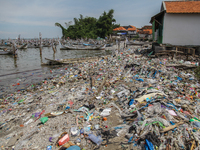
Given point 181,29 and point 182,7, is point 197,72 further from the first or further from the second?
point 182,7

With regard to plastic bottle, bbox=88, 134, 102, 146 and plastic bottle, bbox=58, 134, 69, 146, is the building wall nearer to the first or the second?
plastic bottle, bbox=88, 134, 102, 146

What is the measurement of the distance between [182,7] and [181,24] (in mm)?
1517

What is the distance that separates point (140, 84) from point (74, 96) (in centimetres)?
310

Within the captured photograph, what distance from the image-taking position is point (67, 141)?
10.1 ft

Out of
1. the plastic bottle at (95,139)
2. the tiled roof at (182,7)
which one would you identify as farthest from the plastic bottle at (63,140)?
the tiled roof at (182,7)

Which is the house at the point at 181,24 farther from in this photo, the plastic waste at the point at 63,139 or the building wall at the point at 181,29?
the plastic waste at the point at 63,139

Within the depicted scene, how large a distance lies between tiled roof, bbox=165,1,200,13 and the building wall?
386 millimetres

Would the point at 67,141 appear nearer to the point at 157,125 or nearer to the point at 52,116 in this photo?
the point at 52,116

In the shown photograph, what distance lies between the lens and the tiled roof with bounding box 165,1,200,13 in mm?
11070

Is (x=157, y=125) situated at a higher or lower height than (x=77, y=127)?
higher

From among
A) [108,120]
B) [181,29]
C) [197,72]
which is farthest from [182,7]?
[108,120]

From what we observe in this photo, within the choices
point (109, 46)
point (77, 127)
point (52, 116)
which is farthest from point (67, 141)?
point (109, 46)

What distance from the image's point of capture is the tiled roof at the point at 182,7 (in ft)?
36.3

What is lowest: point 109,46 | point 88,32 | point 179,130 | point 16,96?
point 16,96
